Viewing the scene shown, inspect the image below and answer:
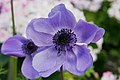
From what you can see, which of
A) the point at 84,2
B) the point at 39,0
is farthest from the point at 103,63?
the point at 39,0

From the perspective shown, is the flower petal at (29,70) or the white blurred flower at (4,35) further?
the white blurred flower at (4,35)

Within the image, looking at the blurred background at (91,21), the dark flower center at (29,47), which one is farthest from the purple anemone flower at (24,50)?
the blurred background at (91,21)

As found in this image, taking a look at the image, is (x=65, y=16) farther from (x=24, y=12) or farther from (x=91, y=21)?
(x=91, y=21)

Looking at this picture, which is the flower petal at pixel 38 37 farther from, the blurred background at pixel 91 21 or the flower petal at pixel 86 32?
the blurred background at pixel 91 21

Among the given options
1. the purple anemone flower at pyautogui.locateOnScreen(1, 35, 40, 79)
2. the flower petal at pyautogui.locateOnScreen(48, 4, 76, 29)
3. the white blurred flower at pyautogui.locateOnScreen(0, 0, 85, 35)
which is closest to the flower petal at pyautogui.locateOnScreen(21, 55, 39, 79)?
the purple anemone flower at pyautogui.locateOnScreen(1, 35, 40, 79)

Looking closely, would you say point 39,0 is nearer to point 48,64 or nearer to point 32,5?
point 32,5

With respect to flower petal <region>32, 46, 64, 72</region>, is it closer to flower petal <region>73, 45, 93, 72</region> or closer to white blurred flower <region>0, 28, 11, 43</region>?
flower petal <region>73, 45, 93, 72</region>

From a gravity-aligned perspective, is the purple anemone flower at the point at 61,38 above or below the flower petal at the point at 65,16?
below

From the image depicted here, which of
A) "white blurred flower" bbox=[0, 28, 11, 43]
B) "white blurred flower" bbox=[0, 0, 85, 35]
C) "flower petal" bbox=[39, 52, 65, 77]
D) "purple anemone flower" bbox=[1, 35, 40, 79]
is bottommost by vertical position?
"flower petal" bbox=[39, 52, 65, 77]
